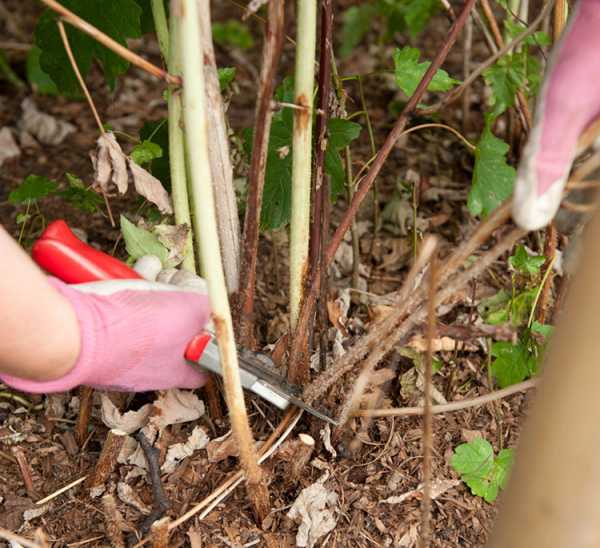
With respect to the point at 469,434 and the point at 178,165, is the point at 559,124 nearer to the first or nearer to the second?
the point at 178,165

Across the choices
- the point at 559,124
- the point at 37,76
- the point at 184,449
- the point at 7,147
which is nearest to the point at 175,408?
the point at 184,449

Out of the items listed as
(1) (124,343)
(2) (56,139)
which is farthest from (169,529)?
(2) (56,139)

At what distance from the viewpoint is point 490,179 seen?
4.72ft

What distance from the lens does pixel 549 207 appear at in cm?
90

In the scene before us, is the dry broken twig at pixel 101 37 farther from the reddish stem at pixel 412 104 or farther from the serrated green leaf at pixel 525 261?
the serrated green leaf at pixel 525 261

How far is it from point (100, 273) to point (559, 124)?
25.8 inches

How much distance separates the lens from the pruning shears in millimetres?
1150

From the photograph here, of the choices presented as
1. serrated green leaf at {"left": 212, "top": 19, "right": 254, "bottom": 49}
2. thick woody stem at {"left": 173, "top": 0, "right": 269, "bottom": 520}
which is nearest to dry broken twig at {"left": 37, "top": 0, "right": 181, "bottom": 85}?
thick woody stem at {"left": 173, "top": 0, "right": 269, "bottom": 520}

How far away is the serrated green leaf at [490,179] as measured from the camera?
4.69 feet

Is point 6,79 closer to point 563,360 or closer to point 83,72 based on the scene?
point 83,72

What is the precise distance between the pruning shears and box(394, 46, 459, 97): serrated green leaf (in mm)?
529

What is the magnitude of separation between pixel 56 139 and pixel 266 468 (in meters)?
1.29

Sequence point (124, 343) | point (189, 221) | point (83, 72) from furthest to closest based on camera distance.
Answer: point (83, 72)
point (189, 221)
point (124, 343)

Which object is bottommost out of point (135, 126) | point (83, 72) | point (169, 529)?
point (169, 529)
